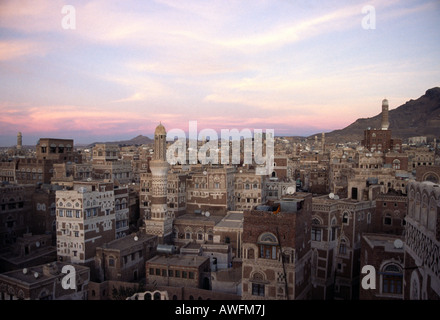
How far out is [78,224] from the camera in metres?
35.3

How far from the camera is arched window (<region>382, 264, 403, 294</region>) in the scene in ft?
80.6

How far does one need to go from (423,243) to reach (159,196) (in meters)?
32.4

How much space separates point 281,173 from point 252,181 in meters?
18.1

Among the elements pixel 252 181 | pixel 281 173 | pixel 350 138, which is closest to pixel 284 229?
pixel 252 181

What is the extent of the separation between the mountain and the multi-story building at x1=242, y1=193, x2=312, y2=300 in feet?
480

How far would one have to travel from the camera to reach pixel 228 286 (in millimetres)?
30250

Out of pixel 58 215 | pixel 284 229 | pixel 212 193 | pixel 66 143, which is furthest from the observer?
pixel 66 143

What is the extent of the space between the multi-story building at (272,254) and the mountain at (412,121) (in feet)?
480

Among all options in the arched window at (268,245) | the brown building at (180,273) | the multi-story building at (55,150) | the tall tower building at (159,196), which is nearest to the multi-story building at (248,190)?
the tall tower building at (159,196)

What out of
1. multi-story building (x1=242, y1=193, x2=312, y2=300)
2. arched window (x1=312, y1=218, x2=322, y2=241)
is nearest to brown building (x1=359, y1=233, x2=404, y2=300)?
multi-story building (x1=242, y1=193, x2=312, y2=300)

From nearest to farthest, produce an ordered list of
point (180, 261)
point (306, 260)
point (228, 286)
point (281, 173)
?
point (306, 260) → point (228, 286) → point (180, 261) → point (281, 173)

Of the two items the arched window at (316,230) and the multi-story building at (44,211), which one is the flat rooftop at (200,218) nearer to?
the arched window at (316,230)

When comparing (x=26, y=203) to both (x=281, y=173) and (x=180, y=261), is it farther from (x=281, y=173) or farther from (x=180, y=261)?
(x=281, y=173)

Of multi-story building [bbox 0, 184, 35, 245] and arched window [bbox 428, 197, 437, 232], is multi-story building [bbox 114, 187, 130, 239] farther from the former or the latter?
arched window [bbox 428, 197, 437, 232]
